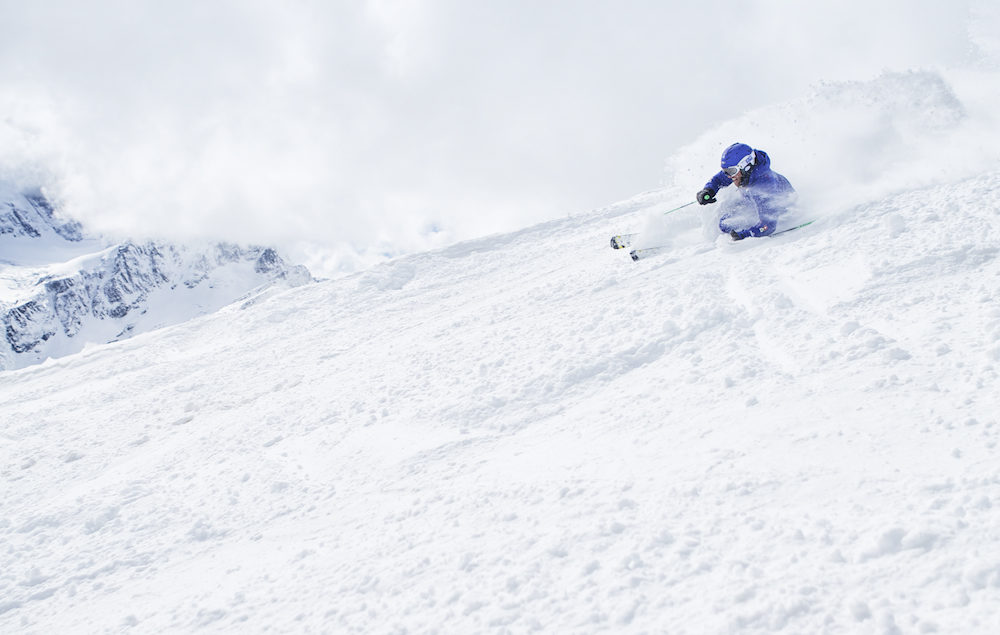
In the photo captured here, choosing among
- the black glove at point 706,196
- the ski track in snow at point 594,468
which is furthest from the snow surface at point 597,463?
the black glove at point 706,196

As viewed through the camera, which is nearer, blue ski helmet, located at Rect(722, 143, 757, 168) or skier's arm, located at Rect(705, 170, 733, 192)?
blue ski helmet, located at Rect(722, 143, 757, 168)

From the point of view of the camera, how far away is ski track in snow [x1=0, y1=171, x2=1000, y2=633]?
10.5 ft

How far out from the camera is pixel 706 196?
9969 millimetres

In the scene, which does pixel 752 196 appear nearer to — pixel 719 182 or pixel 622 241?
pixel 719 182

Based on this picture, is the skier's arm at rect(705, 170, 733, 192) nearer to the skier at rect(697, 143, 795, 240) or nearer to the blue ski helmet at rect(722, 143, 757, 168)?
the skier at rect(697, 143, 795, 240)

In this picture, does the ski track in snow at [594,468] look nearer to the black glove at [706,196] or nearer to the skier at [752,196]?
the skier at [752,196]

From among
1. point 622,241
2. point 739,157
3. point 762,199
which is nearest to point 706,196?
point 739,157

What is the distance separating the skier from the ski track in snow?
533 mm

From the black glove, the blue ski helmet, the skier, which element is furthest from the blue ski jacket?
the black glove

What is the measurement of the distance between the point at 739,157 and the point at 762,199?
0.79 m

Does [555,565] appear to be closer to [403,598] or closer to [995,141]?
[403,598]

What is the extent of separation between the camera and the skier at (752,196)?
9.23 metres

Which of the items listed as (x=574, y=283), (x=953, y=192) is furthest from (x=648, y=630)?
(x=953, y=192)

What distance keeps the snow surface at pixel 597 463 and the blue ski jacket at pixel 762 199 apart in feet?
1.15
